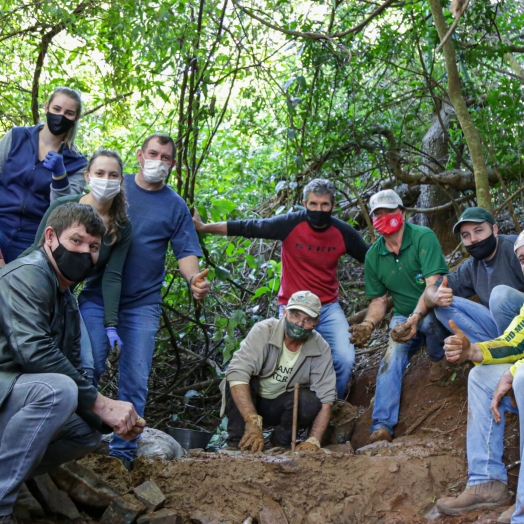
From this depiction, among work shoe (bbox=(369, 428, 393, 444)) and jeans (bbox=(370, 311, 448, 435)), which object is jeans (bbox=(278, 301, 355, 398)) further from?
work shoe (bbox=(369, 428, 393, 444))

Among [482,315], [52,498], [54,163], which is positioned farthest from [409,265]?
[52,498]

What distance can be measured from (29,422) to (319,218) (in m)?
3.52

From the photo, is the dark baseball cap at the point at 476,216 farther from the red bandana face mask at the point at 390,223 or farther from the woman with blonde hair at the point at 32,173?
the woman with blonde hair at the point at 32,173

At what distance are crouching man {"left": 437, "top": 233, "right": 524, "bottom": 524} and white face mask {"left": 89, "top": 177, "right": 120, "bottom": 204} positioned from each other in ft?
7.55

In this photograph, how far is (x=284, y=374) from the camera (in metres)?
5.45

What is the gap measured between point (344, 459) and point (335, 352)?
1341mm

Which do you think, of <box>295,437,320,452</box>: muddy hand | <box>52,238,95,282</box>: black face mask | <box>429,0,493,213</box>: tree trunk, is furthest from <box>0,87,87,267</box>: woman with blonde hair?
<box>429,0,493,213</box>: tree trunk

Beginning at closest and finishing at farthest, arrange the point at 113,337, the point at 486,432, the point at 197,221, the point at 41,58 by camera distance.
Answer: the point at 486,432, the point at 113,337, the point at 197,221, the point at 41,58

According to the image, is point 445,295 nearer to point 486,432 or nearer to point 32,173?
point 486,432

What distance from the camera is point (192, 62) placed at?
20.5 feet

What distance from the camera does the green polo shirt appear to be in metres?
5.41

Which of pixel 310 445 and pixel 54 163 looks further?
pixel 310 445

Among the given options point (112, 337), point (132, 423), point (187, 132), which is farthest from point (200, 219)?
point (132, 423)

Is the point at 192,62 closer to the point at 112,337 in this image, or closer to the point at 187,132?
the point at 187,132
